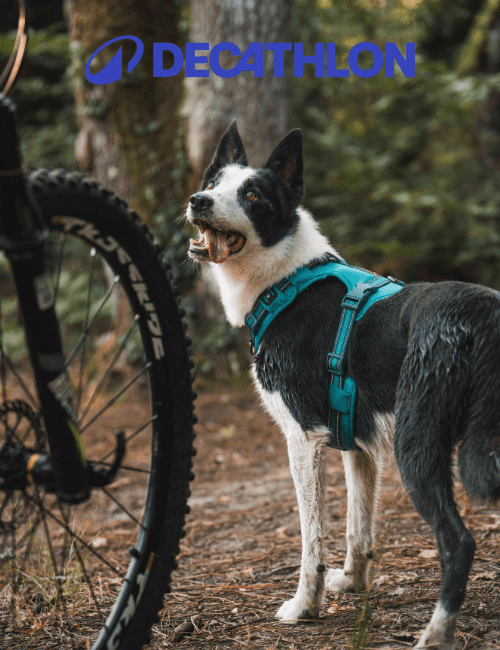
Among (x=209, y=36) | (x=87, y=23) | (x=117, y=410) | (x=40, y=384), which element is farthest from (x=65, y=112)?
(x=40, y=384)

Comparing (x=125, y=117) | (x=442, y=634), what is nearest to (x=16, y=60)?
(x=442, y=634)

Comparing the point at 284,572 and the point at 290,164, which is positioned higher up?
the point at 290,164

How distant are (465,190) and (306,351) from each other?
5.83 m

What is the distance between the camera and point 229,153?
2.79 m

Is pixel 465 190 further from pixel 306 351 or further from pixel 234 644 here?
pixel 234 644

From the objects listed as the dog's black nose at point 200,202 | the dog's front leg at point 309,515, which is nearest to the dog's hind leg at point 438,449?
the dog's front leg at point 309,515

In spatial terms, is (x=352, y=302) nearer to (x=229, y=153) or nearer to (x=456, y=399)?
(x=456, y=399)

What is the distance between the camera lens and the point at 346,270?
2.24 m

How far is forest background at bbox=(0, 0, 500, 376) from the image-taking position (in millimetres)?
5156

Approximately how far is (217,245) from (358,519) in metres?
1.28

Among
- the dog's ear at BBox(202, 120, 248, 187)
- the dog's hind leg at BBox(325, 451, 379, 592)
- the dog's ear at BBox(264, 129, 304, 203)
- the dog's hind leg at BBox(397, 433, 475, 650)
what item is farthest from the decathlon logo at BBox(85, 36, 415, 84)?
the dog's hind leg at BBox(397, 433, 475, 650)

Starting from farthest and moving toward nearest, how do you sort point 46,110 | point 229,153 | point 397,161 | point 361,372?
point 46,110 → point 397,161 → point 229,153 → point 361,372

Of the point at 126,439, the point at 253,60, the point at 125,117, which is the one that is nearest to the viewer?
the point at 126,439

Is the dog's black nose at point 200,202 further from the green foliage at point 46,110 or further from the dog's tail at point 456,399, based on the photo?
the green foliage at point 46,110
